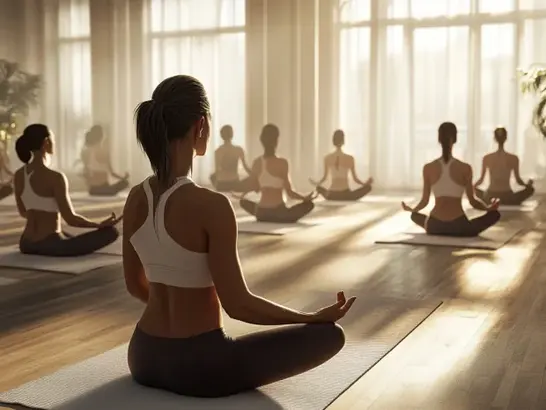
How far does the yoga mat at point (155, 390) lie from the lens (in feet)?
6.30

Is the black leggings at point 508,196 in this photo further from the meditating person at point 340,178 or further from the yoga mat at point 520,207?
the meditating person at point 340,178

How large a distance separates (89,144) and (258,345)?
686cm

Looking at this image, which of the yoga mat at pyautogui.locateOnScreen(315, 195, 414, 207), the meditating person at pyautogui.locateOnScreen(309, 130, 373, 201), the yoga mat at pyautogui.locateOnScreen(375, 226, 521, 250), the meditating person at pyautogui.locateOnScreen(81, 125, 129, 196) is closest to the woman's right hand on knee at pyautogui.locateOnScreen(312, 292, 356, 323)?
the yoga mat at pyautogui.locateOnScreen(375, 226, 521, 250)

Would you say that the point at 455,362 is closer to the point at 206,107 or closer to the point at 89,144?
the point at 206,107

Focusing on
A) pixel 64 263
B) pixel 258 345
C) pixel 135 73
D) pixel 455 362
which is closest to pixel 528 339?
pixel 455 362

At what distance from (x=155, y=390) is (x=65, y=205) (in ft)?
7.50

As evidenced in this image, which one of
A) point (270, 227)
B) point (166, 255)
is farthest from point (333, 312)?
point (270, 227)

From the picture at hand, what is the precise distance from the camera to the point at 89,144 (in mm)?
8461

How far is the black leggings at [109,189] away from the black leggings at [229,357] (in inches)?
253

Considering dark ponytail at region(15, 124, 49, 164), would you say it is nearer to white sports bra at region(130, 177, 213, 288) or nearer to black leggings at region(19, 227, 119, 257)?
black leggings at region(19, 227, 119, 257)

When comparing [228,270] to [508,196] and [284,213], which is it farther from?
[508,196]

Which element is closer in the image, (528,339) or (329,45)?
(528,339)

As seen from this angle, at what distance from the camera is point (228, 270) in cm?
179

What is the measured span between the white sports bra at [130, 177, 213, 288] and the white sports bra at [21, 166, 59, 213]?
2.42 metres
